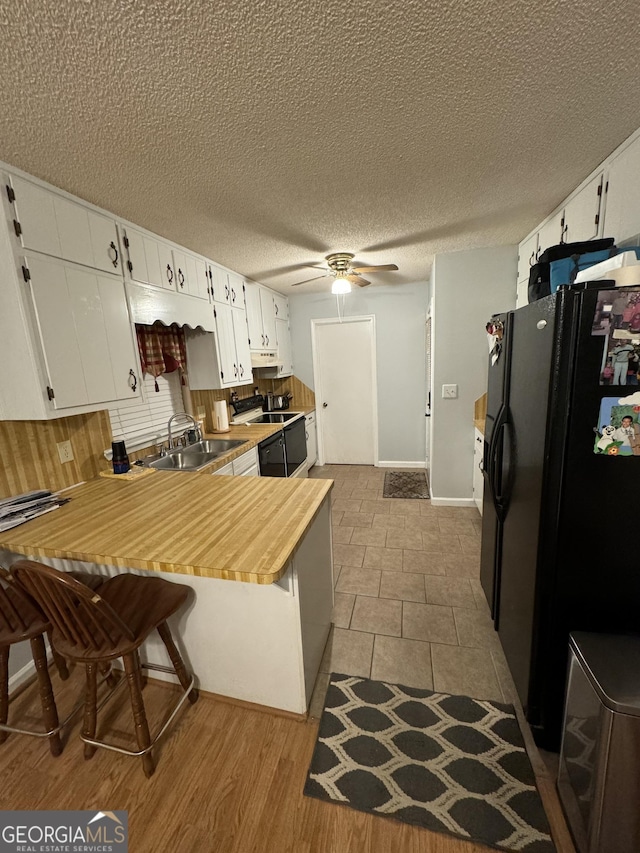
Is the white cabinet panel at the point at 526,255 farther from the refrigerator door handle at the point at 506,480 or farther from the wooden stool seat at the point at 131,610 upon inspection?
the wooden stool seat at the point at 131,610

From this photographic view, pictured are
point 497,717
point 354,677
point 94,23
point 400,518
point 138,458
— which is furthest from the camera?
point 400,518

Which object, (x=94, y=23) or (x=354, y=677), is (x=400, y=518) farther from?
(x=94, y=23)

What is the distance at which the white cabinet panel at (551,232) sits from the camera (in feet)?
7.03

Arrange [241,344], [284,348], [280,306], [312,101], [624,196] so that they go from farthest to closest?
[284,348]
[280,306]
[241,344]
[624,196]
[312,101]

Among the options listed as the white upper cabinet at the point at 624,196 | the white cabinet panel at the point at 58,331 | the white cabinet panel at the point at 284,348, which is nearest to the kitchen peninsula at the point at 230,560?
the white cabinet panel at the point at 58,331

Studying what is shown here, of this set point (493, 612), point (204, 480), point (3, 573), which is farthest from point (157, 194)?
point (493, 612)

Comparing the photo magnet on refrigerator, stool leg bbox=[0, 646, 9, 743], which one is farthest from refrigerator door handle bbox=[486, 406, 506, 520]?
stool leg bbox=[0, 646, 9, 743]

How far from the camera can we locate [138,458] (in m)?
2.52

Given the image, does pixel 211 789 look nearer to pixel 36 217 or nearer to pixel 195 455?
pixel 195 455

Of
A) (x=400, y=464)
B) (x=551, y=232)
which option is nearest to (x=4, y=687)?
(x=551, y=232)

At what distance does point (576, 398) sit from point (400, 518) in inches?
96.2

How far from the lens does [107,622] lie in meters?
1.27

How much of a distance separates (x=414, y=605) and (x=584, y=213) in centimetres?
245

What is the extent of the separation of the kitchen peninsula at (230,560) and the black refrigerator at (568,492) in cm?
89
